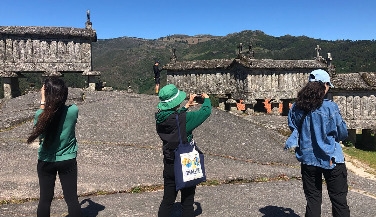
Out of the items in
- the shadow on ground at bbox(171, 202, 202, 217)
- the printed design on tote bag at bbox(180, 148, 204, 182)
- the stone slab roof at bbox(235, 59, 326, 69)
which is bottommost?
the shadow on ground at bbox(171, 202, 202, 217)

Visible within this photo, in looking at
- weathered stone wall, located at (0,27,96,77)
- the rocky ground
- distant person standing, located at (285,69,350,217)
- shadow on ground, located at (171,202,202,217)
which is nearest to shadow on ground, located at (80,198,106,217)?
the rocky ground

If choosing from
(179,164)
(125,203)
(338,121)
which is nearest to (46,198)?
(179,164)

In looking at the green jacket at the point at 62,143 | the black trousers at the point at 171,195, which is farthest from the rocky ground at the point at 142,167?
the green jacket at the point at 62,143

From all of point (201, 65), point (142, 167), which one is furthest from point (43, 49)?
point (142, 167)

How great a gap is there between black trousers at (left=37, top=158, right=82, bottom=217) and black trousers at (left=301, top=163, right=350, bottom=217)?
3038 mm

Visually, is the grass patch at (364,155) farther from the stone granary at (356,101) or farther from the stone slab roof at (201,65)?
the stone slab roof at (201,65)

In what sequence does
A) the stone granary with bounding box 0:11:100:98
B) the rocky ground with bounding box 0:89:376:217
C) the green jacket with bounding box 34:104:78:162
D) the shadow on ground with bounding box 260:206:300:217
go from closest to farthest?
the green jacket with bounding box 34:104:78:162
the shadow on ground with bounding box 260:206:300:217
the rocky ground with bounding box 0:89:376:217
the stone granary with bounding box 0:11:100:98

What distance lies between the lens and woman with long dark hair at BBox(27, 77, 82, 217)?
419cm

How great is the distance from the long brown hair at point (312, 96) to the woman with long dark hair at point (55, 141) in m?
2.98

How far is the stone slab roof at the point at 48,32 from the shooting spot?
1834 cm

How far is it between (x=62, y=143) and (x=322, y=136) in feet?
10.9

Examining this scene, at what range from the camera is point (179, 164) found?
4.38 metres

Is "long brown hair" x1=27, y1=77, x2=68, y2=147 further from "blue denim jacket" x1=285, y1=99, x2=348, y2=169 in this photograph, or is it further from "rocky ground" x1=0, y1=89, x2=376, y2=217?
"blue denim jacket" x1=285, y1=99, x2=348, y2=169

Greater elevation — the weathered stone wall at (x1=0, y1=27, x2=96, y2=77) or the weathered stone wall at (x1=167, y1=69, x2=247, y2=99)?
the weathered stone wall at (x1=0, y1=27, x2=96, y2=77)
